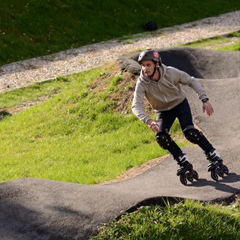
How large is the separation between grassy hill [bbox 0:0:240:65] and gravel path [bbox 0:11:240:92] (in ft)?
2.83

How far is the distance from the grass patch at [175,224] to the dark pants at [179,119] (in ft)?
5.73

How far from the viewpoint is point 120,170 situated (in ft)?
34.6

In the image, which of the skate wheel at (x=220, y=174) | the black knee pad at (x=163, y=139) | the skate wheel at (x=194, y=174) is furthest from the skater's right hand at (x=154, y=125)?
the skate wheel at (x=220, y=174)

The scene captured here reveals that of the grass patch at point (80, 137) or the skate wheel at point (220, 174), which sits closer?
the skate wheel at point (220, 174)

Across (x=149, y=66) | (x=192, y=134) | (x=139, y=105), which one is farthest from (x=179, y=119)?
(x=149, y=66)

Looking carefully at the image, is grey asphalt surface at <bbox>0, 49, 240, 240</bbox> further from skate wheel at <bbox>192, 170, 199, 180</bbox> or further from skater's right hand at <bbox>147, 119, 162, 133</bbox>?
skater's right hand at <bbox>147, 119, 162, 133</bbox>

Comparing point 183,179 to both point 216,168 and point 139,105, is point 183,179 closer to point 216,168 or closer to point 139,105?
point 216,168

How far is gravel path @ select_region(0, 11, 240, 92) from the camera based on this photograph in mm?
21391

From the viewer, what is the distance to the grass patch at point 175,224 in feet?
20.3

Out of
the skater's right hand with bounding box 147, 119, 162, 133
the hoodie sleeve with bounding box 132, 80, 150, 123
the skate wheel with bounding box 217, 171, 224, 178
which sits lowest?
the skate wheel with bounding box 217, 171, 224, 178

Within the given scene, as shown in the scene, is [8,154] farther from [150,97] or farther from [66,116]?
[150,97]

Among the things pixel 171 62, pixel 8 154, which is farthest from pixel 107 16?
pixel 8 154

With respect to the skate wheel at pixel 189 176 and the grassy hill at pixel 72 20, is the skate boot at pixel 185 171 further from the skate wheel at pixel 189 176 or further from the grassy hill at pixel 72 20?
the grassy hill at pixel 72 20

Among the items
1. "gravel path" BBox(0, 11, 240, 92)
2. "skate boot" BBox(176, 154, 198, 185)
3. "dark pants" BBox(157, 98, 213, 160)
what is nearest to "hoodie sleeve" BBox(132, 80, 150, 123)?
"dark pants" BBox(157, 98, 213, 160)
